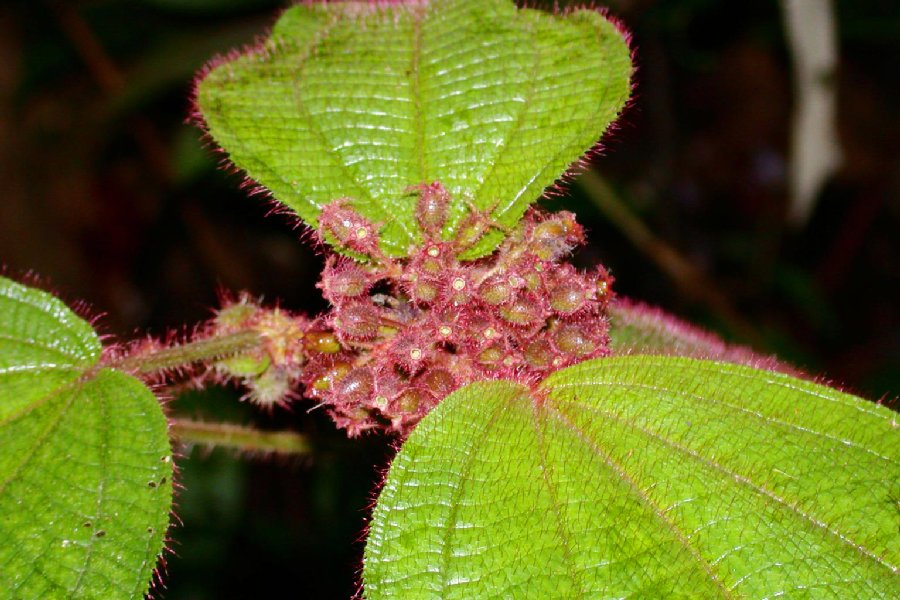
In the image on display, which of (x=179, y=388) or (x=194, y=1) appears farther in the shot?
(x=194, y=1)

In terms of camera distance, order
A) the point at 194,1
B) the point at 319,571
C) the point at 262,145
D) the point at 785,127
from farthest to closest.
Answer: the point at 785,127
the point at 194,1
the point at 319,571
the point at 262,145

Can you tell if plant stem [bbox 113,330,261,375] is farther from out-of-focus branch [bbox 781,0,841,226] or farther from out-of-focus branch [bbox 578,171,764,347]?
out-of-focus branch [bbox 781,0,841,226]

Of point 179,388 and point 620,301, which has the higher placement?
point 620,301

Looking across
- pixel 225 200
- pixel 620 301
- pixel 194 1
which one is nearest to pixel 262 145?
pixel 620 301

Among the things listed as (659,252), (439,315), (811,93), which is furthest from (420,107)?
(811,93)

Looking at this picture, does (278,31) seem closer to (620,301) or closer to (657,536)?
(620,301)

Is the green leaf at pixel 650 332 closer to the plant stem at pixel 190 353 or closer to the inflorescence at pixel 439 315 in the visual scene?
the inflorescence at pixel 439 315

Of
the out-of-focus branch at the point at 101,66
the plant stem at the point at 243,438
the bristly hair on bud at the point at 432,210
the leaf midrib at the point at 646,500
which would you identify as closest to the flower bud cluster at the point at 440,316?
the bristly hair on bud at the point at 432,210
